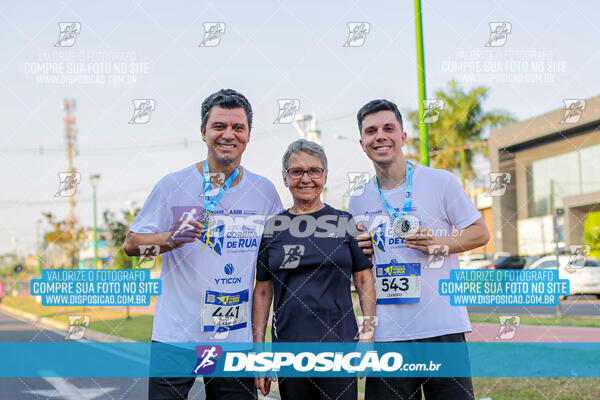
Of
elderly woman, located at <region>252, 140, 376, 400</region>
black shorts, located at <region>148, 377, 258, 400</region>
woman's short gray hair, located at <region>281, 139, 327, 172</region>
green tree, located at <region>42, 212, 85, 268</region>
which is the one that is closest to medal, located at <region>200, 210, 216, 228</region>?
elderly woman, located at <region>252, 140, 376, 400</region>

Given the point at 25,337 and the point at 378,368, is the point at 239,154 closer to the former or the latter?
the point at 378,368

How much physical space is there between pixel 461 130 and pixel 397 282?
112ft

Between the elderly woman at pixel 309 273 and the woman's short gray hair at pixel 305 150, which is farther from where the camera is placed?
the woman's short gray hair at pixel 305 150

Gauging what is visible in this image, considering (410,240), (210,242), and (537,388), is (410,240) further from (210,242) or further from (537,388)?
(537,388)

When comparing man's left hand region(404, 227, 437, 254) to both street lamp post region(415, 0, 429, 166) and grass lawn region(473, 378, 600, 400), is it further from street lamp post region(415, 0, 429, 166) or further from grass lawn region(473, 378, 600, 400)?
street lamp post region(415, 0, 429, 166)

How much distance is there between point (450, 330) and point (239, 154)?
1682mm

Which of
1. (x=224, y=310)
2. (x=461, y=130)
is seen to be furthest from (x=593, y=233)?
(x=224, y=310)

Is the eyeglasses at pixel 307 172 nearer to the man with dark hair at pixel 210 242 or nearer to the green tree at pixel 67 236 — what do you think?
the man with dark hair at pixel 210 242

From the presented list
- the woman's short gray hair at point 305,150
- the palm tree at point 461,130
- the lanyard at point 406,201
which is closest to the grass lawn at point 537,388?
the lanyard at point 406,201

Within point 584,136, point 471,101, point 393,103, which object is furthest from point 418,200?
point 584,136

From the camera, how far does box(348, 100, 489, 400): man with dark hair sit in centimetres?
407

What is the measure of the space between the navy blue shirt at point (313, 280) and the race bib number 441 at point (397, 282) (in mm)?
292

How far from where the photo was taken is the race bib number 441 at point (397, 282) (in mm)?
4117

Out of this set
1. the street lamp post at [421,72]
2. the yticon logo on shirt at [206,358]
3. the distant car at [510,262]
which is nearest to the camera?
the yticon logo on shirt at [206,358]
